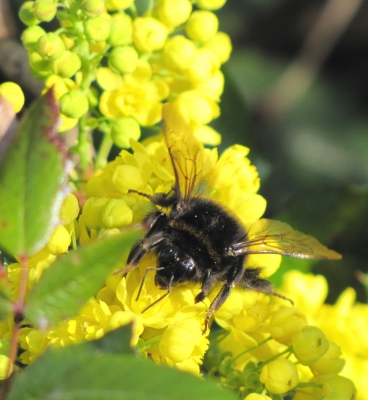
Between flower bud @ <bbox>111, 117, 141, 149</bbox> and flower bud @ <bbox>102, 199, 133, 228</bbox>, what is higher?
flower bud @ <bbox>102, 199, 133, 228</bbox>

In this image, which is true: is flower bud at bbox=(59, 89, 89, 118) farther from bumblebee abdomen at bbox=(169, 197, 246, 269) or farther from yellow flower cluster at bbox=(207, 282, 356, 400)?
yellow flower cluster at bbox=(207, 282, 356, 400)

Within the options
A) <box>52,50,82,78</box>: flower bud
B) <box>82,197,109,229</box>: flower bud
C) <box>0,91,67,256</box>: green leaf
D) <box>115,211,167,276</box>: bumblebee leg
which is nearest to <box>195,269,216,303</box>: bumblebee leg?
<box>115,211,167,276</box>: bumblebee leg

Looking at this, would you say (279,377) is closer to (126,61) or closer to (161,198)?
(161,198)

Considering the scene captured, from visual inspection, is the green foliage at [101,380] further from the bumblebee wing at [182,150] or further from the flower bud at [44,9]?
the flower bud at [44,9]

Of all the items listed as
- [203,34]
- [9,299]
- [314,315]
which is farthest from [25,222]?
[314,315]

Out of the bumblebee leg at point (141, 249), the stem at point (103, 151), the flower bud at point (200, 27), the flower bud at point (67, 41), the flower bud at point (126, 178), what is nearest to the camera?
the bumblebee leg at point (141, 249)

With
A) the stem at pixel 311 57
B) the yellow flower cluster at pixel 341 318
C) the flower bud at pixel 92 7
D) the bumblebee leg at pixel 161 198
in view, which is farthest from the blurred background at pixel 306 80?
the flower bud at pixel 92 7

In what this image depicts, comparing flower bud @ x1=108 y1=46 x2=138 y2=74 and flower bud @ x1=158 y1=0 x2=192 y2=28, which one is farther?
flower bud @ x1=158 y1=0 x2=192 y2=28
